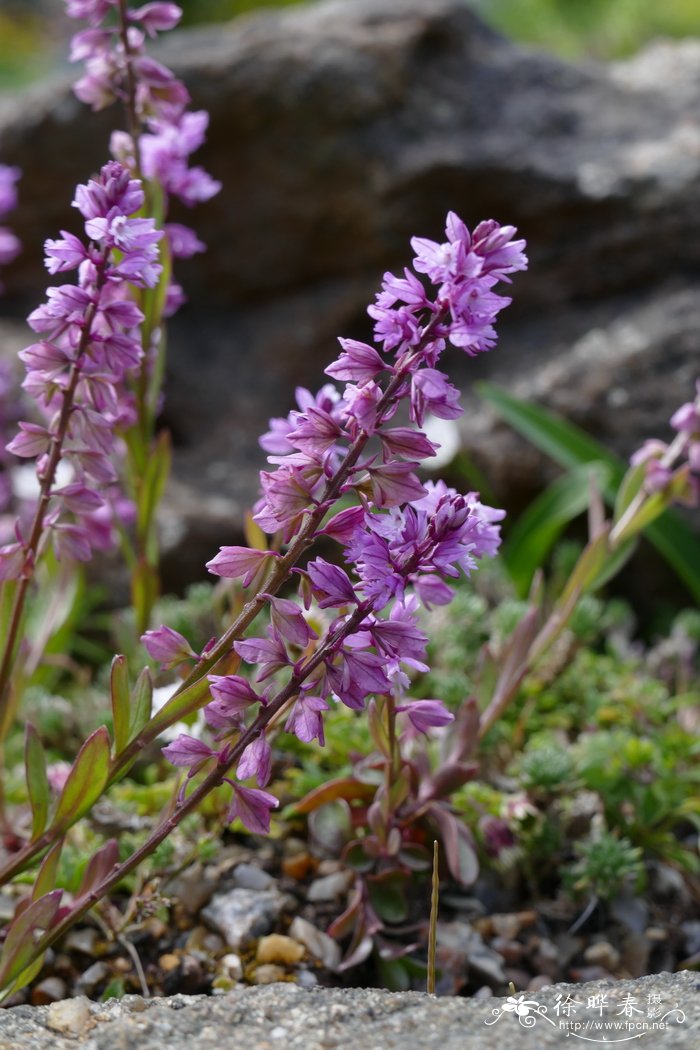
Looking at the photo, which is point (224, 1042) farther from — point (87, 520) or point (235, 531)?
A: point (235, 531)

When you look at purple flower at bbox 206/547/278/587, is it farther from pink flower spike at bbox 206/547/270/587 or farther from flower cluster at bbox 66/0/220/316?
flower cluster at bbox 66/0/220/316

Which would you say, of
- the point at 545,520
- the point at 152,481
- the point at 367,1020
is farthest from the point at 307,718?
the point at 545,520

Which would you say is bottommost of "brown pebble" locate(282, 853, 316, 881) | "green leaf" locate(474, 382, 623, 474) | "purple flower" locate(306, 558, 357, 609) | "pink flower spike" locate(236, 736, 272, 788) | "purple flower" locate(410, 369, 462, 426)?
"brown pebble" locate(282, 853, 316, 881)

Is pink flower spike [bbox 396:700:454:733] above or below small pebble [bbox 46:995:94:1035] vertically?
above

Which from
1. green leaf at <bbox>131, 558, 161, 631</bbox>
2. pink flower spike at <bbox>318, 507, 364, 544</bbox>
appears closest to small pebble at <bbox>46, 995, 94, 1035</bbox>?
pink flower spike at <bbox>318, 507, 364, 544</bbox>

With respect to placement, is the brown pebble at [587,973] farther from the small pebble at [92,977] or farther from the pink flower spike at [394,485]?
the pink flower spike at [394,485]

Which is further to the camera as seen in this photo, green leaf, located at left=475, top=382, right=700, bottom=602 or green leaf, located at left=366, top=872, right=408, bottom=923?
green leaf, located at left=475, top=382, right=700, bottom=602

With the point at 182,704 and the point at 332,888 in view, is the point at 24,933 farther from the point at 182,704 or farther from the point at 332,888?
the point at 332,888
